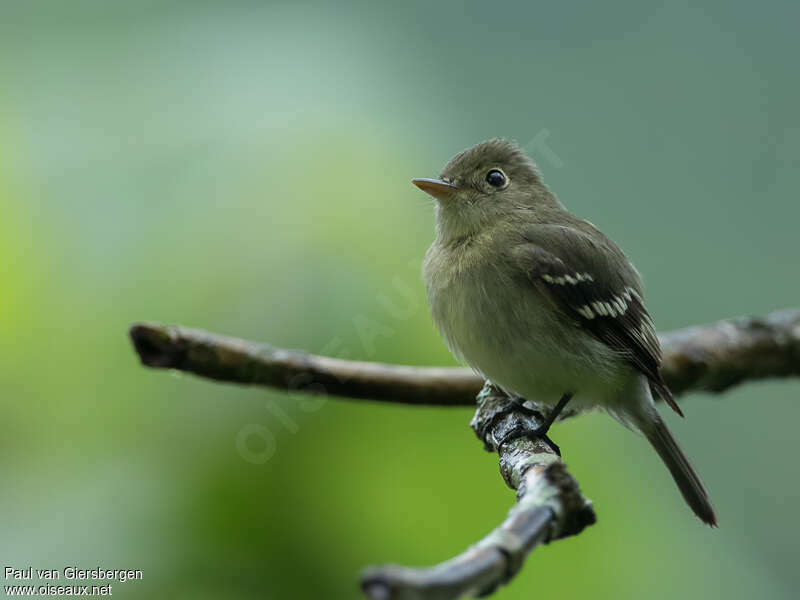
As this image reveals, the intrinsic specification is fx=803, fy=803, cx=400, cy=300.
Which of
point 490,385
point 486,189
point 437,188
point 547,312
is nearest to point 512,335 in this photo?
point 547,312

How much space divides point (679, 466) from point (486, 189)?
5.20 ft

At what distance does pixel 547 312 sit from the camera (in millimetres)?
3365

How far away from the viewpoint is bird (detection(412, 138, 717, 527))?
129 inches

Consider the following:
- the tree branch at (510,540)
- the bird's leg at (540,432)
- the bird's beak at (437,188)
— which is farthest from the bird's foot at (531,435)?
the bird's beak at (437,188)

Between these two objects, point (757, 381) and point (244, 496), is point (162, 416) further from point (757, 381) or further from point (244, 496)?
point (757, 381)

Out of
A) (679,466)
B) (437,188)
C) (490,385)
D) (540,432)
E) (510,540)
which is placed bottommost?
(679,466)

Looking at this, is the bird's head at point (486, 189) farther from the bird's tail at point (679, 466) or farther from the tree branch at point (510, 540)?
the tree branch at point (510, 540)

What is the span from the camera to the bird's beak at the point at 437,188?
3.46 meters

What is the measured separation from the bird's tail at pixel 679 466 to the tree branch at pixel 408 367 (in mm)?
441

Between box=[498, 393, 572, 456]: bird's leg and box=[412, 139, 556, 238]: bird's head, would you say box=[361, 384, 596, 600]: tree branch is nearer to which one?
box=[498, 393, 572, 456]: bird's leg

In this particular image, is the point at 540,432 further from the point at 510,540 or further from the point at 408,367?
the point at 510,540

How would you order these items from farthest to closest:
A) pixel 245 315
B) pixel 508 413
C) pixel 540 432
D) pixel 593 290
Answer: pixel 593 290
pixel 508 413
pixel 540 432
pixel 245 315

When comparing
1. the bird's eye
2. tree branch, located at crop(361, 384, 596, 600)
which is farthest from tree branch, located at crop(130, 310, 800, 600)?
the bird's eye

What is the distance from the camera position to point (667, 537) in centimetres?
272
